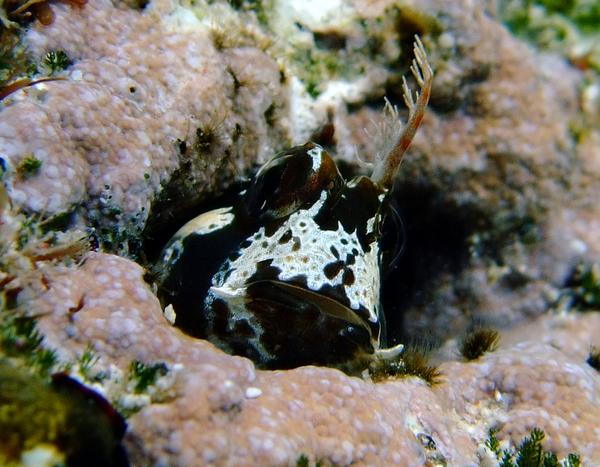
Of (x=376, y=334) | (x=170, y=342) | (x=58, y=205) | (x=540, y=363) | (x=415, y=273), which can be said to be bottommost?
(x=415, y=273)

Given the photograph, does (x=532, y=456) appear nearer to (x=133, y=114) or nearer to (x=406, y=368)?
(x=406, y=368)

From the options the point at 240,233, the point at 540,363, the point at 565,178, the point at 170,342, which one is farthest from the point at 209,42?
the point at 565,178

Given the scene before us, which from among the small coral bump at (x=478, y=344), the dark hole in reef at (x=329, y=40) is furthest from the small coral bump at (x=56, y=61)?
the small coral bump at (x=478, y=344)

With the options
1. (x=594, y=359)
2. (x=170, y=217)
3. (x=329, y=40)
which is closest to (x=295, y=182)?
(x=170, y=217)

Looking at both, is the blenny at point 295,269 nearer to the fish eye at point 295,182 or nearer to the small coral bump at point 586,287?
the fish eye at point 295,182

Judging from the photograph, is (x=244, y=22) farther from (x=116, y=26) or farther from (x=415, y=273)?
(x=415, y=273)

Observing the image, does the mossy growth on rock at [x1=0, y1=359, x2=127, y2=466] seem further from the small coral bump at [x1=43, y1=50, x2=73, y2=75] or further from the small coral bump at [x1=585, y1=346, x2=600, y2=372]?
the small coral bump at [x1=585, y1=346, x2=600, y2=372]
